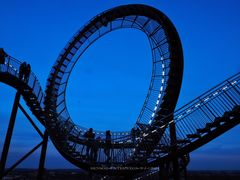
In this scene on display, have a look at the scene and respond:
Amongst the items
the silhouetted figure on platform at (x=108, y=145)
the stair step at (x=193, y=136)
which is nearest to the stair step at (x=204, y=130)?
the stair step at (x=193, y=136)

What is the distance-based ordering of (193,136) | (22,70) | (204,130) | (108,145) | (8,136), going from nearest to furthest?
(204,130)
(193,136)
(8,136)
(108,145)
(22,70)

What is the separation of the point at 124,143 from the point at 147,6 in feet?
30.3

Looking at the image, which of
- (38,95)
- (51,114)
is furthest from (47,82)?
(51,114)

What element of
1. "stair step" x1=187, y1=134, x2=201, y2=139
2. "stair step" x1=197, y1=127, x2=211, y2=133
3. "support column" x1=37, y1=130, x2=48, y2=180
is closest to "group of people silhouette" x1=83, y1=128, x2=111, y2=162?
"support column" x1=37, y1=130, x2=48, y2=180

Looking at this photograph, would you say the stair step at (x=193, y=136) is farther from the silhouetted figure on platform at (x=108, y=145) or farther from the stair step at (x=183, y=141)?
the silhouetted figure on platform at (x=108, y=145)

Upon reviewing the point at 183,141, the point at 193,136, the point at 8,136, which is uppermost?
the point at 8,136

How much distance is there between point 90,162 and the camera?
14555mm

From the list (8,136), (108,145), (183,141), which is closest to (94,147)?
(108,145)

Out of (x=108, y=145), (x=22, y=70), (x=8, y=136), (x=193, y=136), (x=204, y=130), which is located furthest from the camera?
(x=22, y=70)

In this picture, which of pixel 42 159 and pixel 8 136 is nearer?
pixel 8 136

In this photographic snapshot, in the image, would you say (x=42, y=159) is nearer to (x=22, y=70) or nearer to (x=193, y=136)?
(x=22, y=70)

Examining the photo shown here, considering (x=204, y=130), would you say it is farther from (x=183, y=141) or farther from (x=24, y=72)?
(x=24, y=72)

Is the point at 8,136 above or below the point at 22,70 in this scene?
below

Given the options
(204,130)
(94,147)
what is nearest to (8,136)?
(94,147)
